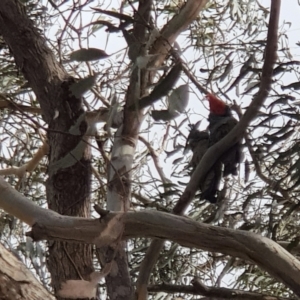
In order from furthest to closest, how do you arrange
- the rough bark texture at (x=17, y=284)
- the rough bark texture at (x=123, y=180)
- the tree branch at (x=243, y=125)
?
the rough bark texture at (x=123, y=180) < the tree branch at (x=243, y=125) < the rough bark texture at (x=17, y=284)

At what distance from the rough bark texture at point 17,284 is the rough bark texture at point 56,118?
1.43ft

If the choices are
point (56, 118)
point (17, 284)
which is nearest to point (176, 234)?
point (17, 284)

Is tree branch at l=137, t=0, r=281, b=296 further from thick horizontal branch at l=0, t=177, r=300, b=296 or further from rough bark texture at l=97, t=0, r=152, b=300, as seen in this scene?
thick horizontal branch at l=0, t=177, r=300, b=296

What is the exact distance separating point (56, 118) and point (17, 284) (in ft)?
2.06

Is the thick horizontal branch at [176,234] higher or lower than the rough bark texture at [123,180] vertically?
lower

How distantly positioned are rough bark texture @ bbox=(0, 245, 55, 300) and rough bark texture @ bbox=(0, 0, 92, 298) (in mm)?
436

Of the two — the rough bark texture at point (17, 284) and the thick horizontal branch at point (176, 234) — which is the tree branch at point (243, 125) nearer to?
the thick horizontal branch at point (176, 234)

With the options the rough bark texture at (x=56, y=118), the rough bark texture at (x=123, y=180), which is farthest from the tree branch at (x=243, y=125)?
the rough bark texture at (x=56, y=118)

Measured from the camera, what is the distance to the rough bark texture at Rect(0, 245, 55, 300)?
82cm

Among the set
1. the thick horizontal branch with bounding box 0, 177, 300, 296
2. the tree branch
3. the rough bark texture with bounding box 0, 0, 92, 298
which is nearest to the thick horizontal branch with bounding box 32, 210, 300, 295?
the thick horizontal branch with bounding box 0, 177, 300, 296

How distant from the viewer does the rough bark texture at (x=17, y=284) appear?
82 cm

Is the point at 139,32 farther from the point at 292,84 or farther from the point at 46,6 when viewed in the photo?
the point at 46,6

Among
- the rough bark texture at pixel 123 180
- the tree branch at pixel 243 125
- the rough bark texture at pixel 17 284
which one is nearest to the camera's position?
the rough bark texture at pixel 17 284

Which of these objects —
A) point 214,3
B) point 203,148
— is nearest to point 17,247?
point 203,148
